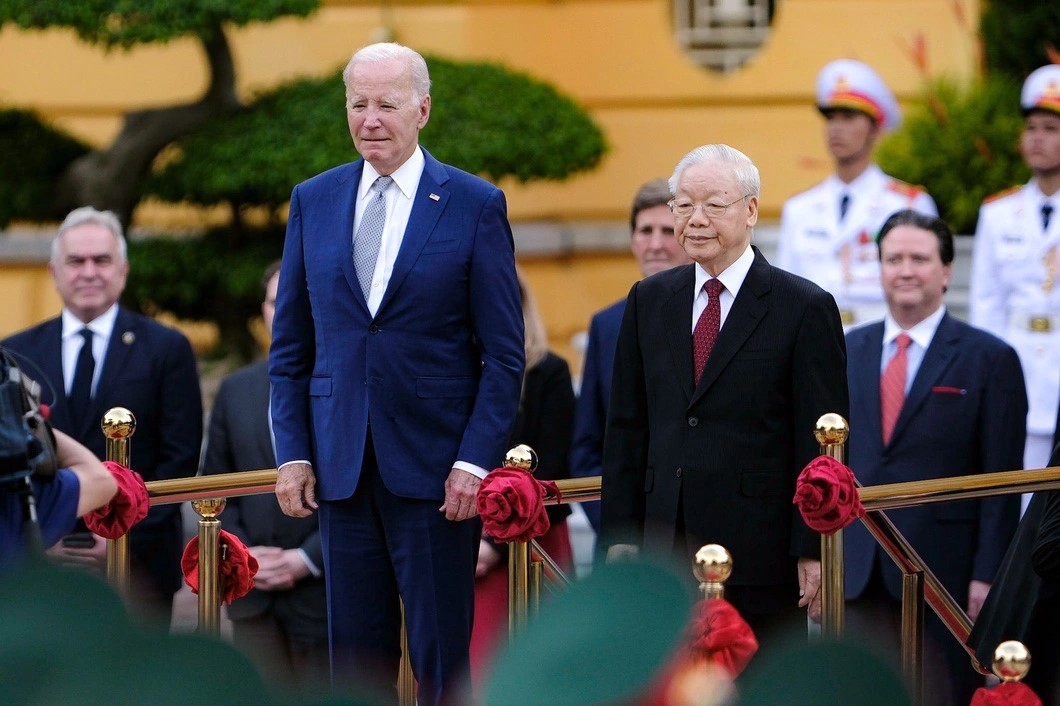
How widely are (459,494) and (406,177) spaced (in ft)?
2.42

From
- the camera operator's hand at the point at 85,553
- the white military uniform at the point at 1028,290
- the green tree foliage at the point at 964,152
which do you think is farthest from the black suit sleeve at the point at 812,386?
the green tree foliage at the point at 964,152

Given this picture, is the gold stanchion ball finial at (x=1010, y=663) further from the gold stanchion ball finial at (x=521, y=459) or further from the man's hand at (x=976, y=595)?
the man's hand at (x=976, y=595)

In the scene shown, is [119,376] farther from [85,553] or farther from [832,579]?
[832,579]

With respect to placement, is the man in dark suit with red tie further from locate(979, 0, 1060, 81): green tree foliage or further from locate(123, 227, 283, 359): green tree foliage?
locate(979, 0, 1060, 81): green tree foliage

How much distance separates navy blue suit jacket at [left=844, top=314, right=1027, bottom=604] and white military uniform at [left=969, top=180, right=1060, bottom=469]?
149 centimetres

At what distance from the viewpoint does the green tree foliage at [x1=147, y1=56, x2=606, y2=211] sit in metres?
7.81

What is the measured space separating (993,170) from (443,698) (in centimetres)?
509

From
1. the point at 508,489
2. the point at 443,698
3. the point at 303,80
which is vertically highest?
the point at 303,80

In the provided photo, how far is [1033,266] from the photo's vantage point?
673cm

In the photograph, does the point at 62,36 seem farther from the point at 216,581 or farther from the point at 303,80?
the point at 216,581


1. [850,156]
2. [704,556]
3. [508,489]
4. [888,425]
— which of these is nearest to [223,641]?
[704,556]

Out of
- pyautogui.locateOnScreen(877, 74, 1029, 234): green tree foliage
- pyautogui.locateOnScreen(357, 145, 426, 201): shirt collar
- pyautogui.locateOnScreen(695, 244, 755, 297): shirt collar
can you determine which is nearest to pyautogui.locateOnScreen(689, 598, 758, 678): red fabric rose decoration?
pyautogui.locateOnScreen(695, 244, 755, 297): shirt collar

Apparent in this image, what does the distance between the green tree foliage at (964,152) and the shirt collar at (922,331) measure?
2.93m

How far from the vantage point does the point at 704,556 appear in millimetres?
2947
